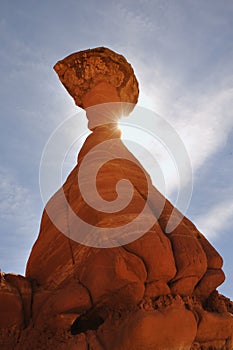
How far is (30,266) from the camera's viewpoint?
38.7 ft

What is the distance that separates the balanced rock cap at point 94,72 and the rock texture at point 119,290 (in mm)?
5230

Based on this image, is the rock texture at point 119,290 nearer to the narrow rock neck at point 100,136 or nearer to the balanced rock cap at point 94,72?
the narrow rock neck at point 100,136

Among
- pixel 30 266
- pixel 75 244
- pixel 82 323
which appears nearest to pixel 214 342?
pixel 82 323

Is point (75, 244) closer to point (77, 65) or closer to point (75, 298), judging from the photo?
point (75, 298)

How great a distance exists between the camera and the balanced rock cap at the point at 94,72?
1555cm

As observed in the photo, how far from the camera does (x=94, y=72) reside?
15578 mm

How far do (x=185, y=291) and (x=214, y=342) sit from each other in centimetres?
136

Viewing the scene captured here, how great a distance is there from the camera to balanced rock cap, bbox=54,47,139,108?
1555cm

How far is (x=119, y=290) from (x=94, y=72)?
28.4 feet

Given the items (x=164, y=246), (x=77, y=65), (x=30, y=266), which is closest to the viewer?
(x=164, y=246)

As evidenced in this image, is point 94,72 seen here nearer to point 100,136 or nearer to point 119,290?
point 100,136

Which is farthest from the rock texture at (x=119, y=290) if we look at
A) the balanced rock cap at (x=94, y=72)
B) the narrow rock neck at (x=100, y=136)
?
the balanced rock cap at (x=94, y=72)

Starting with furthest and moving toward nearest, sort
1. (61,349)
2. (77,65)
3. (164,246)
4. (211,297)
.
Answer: (77,65) → (211,297) → (164,246) → (61,349)

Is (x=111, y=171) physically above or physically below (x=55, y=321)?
above
